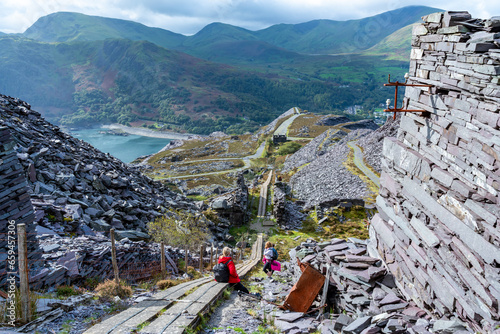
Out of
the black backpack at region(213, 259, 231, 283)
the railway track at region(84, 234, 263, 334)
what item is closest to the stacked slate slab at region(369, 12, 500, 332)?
the black backpack at region(213, 259, 231, 283)

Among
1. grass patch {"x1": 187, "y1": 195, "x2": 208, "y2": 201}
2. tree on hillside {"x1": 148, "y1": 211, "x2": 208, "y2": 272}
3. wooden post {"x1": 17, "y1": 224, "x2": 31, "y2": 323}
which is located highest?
wooden post {"x1": 17, "y1": 224, "x2": 31, "y2": 323}

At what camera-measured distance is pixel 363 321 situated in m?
8.66

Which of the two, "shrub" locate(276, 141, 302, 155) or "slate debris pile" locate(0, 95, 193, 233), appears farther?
"shrub" locate(276, 141, 302, 155)

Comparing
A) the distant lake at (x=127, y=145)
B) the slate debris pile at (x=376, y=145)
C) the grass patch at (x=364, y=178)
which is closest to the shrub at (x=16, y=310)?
the grass patch at (x=364, y=178)

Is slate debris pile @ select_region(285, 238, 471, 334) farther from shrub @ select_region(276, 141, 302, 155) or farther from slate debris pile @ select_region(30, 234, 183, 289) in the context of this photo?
shrub @ select_region(276, 141, 302, 155)

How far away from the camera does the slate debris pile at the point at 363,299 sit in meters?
8.29

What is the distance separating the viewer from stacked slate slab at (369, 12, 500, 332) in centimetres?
712

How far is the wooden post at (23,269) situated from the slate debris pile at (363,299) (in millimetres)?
7470

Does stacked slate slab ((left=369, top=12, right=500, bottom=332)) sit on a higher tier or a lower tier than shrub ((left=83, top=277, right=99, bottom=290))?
A: higher

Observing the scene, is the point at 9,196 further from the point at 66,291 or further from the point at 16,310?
the point at 16,310

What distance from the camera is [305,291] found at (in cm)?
1127

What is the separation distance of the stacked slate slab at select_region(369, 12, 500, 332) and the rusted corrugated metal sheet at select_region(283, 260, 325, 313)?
2.56m

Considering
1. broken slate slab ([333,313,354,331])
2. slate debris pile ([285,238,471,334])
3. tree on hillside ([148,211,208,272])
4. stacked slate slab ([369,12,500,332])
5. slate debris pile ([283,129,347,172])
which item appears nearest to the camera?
stacked slate slab ([369,12,500,332])

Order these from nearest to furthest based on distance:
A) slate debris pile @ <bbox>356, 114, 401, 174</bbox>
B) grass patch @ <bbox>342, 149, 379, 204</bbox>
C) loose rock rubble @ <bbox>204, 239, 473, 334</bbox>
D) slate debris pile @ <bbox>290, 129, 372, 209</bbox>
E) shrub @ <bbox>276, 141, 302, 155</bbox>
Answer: loose rock rubble @ <bbox>204, 239, 473, 334</bbox> → grass patch @ <bbox>342, 149, 379, 204</bbox> → slate debris pile @ <bbox>290, 129, 372, 209</bbox> → slate debris pile @ <bbox>356, 114, 401, 174</bbox> → shrub @ <bbox>276, 141, 302, 155</bbox>
